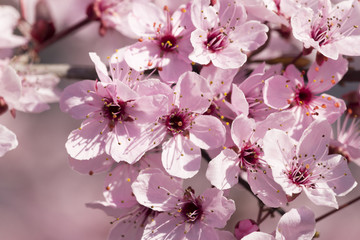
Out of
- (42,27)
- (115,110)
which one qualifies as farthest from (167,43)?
(42,27)

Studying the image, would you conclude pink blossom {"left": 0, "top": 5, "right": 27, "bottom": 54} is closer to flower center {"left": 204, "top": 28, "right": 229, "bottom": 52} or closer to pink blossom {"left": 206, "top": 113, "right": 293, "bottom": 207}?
flower center {"left": 204, "top": 28, "right": 229, "bottom": 52}

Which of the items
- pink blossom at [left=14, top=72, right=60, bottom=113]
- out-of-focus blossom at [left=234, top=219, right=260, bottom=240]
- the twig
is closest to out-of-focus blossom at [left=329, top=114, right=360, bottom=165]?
out-of-focus blossom at [left=234, top=219, right=260, bottom=240]

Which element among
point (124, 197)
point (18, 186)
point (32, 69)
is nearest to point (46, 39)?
point (32, 69)

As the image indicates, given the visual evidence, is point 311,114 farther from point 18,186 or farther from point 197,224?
point 18,186

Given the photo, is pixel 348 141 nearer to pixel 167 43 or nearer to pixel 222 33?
pixel 222 33

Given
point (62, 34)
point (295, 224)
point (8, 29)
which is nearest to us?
point (295, 224)

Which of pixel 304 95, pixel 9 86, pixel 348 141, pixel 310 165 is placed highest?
pixel 9 86

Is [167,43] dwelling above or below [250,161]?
above
